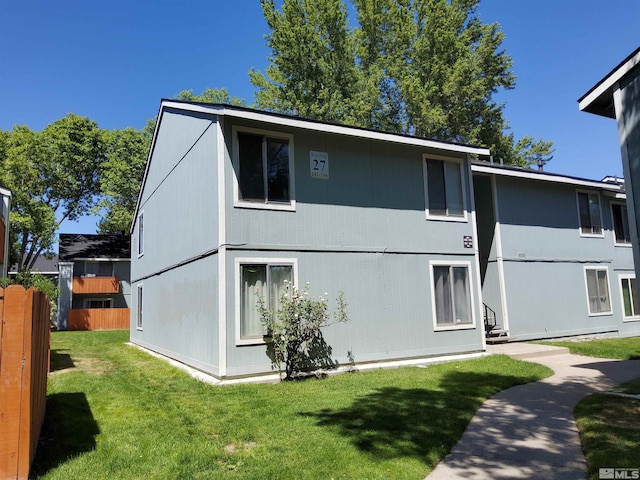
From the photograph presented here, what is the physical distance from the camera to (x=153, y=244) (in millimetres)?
15359

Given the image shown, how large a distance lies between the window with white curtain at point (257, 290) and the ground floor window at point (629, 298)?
13685 millimetres

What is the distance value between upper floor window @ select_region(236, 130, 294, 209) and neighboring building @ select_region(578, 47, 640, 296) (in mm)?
5974

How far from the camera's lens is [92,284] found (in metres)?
31.1

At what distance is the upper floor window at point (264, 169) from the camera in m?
9.25

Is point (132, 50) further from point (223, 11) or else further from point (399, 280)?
point (399, 280)

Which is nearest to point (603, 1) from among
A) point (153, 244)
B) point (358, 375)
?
point (358, 375)

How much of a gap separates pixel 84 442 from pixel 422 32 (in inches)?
1074

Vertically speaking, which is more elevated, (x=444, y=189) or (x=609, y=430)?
(x=444, y=189)

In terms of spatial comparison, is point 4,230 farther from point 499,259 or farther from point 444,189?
point 499,259

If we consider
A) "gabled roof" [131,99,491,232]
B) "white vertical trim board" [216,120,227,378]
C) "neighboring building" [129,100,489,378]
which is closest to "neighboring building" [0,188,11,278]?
"neighboring building" [129,100,489,378]

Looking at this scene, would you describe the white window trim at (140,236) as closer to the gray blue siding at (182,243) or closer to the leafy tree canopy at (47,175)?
the gray blue siding at (182,243)

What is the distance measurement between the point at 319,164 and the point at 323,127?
80 cm

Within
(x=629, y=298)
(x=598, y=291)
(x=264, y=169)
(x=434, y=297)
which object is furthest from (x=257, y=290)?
(x=629, y=298)

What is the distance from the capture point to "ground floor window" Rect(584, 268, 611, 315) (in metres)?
15.8
